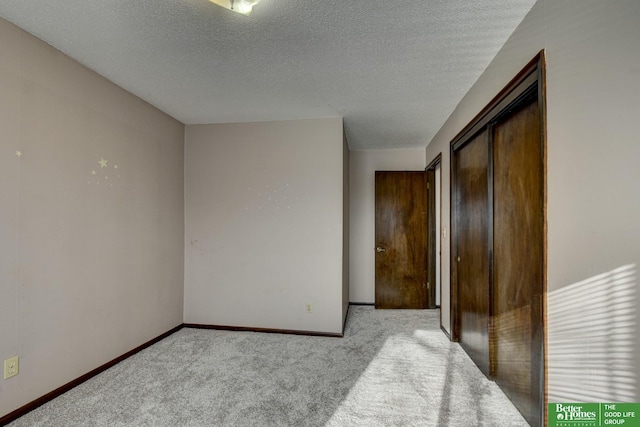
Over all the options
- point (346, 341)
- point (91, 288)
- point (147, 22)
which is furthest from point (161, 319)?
point (147, 22)

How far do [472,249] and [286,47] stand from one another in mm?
2352

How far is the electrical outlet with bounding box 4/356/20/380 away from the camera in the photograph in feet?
5.97

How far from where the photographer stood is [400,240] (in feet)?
15.0

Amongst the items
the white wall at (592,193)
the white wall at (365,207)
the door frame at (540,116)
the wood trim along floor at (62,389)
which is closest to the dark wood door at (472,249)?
the door frame at (540,116)

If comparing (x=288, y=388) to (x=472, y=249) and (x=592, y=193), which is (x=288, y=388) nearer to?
(x=472, y=249)

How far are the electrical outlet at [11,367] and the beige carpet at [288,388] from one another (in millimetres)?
300

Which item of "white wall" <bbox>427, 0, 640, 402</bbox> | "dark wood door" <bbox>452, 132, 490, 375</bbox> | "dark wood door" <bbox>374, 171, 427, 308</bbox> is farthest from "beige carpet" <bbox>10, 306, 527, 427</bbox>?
"dark wood door" <bbox>374, 171, 427, 308</bbox>

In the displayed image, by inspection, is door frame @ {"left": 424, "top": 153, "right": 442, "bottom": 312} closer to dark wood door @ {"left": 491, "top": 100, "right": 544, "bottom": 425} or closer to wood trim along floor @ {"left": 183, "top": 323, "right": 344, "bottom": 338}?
wood trim along floor @ {"left": 183, "top": 323, "right": 344, "bottom": 338}

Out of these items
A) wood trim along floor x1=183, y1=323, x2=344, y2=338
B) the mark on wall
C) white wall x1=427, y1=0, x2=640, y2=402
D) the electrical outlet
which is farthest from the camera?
wood trim along floor x1=183, y1=323, x2=344, y2=338

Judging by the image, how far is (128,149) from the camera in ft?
9.27

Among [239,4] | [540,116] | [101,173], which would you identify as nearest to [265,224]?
[101,173]

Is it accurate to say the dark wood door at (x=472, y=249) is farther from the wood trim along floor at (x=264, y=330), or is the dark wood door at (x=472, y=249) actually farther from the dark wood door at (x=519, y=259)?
the wood trim along floor at (x=264, y=330)

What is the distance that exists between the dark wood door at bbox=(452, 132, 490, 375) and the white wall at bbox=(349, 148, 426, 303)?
1.71m

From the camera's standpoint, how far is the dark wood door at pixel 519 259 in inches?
66.4
